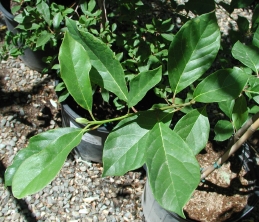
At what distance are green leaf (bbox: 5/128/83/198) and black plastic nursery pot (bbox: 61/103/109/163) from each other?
0.89 meters

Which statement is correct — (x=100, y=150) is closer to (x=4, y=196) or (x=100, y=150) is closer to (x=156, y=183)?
(x=4, y=196)

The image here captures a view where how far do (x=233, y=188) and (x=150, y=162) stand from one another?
1036mm

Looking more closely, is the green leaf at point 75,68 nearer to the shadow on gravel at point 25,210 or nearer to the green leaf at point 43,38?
the green leaf at point 43,38

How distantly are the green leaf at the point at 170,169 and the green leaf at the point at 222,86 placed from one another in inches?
4.5

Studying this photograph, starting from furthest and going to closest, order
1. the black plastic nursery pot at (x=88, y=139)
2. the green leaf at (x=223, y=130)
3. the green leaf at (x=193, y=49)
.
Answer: the black plastic nursery pot at (x=88, y=139) → the green leaf at (x=223, y=130) → the green leaf at (x=193, y=49)

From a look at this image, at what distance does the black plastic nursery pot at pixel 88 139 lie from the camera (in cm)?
172

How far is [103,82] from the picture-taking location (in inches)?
33.8

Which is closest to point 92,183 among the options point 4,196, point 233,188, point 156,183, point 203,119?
point 4,196

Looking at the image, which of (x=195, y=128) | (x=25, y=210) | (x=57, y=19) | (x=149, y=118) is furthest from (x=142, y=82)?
(x=25, y=210)

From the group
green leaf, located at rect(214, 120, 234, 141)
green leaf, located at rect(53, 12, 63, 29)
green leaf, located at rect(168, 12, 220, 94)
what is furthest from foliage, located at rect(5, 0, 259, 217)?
green leaf, located at rect(53, 12, 63, 29)

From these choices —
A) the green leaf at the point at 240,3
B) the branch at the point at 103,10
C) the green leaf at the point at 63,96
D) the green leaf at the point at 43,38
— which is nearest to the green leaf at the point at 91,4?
the branch at the point at 103,10

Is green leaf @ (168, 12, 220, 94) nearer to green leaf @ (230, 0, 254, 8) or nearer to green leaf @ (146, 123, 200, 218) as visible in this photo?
green leaf @ (146, 123, 200, 218)

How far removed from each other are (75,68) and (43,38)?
2.59ft

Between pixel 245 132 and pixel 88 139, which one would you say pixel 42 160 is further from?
pixel 88 139
